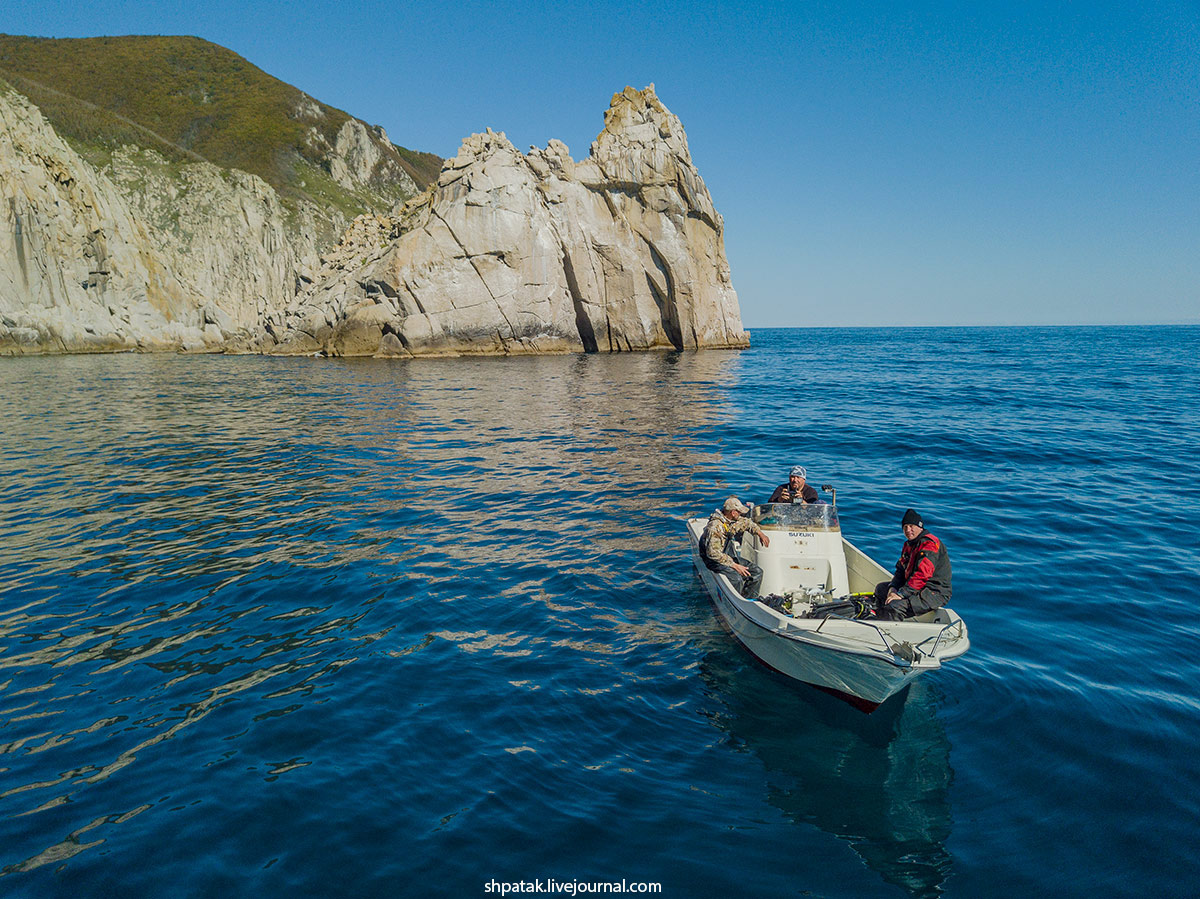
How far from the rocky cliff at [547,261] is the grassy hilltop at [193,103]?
243 feet

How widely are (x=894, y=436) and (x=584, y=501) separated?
15441 mm

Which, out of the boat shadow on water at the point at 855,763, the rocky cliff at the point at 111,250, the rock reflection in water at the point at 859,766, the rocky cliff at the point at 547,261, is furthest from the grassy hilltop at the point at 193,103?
the rock reflection in water at the point at 859,766

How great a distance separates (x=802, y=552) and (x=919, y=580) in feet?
7.12

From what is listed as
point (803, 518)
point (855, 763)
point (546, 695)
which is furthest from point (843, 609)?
point (546, 695)

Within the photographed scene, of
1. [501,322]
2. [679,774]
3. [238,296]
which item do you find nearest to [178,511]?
[679,774]

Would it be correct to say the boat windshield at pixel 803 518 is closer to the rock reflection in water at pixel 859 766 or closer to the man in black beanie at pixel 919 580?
Answer: the man in black beanie at pixel 919 580

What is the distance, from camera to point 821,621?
27.6 ft

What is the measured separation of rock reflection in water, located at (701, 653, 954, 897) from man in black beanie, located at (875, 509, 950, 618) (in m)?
1.18

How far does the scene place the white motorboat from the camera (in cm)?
789

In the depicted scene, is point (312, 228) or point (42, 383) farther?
point (312, 228)

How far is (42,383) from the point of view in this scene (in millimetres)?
40594

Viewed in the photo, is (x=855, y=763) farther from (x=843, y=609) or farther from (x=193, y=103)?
(x=193, y=103)

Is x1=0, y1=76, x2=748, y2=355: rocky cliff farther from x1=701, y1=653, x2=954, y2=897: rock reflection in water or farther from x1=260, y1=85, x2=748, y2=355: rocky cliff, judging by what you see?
x1=701, y1=653, x2=954, y2=897: rock reflection in water

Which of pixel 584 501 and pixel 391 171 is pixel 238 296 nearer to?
pixel 391 171
